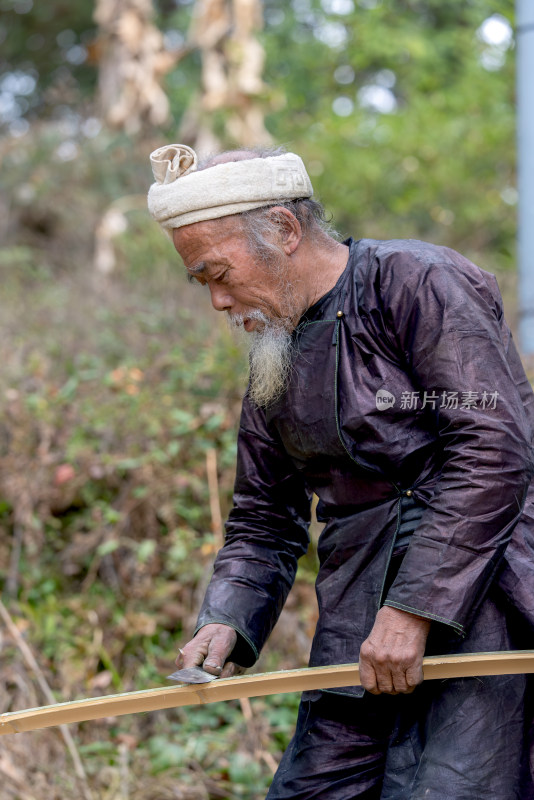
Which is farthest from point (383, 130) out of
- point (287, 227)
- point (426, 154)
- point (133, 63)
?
point (287, 227)

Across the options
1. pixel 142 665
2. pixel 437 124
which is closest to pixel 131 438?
pixel 142 665

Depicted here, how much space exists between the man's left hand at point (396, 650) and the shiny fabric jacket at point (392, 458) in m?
0.05

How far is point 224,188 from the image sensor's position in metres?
2.43

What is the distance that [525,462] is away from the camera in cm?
215

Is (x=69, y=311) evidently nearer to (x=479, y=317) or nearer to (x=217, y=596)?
(x=217, y=596)

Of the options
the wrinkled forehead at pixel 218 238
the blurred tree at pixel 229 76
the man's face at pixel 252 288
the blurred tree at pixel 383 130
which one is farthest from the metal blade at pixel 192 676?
the blurred tree at pixel 229 76

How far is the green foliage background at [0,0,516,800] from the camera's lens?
4496mm

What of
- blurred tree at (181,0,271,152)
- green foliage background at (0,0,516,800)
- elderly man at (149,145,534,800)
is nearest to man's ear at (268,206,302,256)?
elderly man at (149,145,534,800)

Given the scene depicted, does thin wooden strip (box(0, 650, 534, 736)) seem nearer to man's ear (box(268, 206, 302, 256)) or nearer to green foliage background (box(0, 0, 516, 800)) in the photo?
man's ear (box(268, 206, 302, 256))

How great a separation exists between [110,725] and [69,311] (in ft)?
13.5

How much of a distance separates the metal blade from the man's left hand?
1.42ft

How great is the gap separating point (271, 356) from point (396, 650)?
0.86 metres

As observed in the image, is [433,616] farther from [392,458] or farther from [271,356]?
[271,356]

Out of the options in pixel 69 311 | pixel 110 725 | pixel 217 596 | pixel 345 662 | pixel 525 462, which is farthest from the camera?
pixel 69 311
